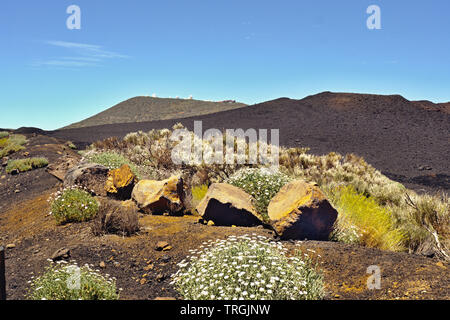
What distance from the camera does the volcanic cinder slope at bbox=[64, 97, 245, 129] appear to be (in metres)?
53.5

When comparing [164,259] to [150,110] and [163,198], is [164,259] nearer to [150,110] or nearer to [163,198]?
[163,198]

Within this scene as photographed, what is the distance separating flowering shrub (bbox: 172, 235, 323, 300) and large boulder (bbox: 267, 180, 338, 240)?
1.15m

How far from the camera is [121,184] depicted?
27.6 ft

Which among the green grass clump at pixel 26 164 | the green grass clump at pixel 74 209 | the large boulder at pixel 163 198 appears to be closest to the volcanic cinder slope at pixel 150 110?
the green grass clump at pixel 26 164

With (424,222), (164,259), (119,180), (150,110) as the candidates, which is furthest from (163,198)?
(150,110)

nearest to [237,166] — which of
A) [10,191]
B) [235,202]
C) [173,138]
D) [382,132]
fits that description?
[235,202]

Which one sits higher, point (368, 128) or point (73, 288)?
point (368, 128)

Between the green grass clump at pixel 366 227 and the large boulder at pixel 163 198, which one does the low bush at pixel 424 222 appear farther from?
the large boulder at pixel 163 198

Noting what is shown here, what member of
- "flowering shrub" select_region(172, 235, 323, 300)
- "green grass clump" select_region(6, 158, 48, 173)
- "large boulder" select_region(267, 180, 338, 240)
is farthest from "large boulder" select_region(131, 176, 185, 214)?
"green grass clump" select_region(6, 158, 48, 173)

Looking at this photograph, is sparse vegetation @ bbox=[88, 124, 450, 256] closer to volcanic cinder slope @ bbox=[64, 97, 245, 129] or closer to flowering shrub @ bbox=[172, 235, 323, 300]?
flowering shrub @ bbox=[172, 235, 323, 300]

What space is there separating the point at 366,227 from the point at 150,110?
54916 mm

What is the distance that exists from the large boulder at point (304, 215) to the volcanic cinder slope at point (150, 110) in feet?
152

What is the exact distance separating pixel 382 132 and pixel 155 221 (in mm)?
19043

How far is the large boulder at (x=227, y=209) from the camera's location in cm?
645
